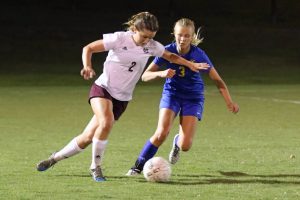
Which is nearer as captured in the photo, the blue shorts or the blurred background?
the blue shorts

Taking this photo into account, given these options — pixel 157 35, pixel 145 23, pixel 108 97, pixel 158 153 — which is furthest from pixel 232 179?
pixel 157 35

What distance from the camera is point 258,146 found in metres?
12.7

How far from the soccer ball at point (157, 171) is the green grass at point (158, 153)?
0.10m

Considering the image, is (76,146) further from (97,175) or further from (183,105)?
(183,105)

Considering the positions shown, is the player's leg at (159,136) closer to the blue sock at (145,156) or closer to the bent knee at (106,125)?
the blue sock at (145,156)

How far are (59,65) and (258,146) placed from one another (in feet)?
90.7

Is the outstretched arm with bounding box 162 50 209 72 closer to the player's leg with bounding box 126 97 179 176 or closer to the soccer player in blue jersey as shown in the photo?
the soccer player in blue jersey

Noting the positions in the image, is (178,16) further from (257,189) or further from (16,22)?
(257,189)

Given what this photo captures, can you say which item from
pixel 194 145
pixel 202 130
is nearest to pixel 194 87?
pixel 194 145

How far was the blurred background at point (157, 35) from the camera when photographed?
121 feet

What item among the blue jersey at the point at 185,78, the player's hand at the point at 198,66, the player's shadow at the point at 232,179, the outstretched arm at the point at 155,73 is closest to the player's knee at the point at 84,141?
the outstretched arm at the point at 155,73

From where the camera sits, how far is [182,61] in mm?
9375

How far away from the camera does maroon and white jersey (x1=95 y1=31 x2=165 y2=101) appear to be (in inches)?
364

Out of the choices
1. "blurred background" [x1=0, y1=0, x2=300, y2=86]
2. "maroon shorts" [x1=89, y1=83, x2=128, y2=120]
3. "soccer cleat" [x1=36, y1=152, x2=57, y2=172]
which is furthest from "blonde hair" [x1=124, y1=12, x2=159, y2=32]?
"blurred background" [x1=0, y1=0, x2=300, y2=86]
